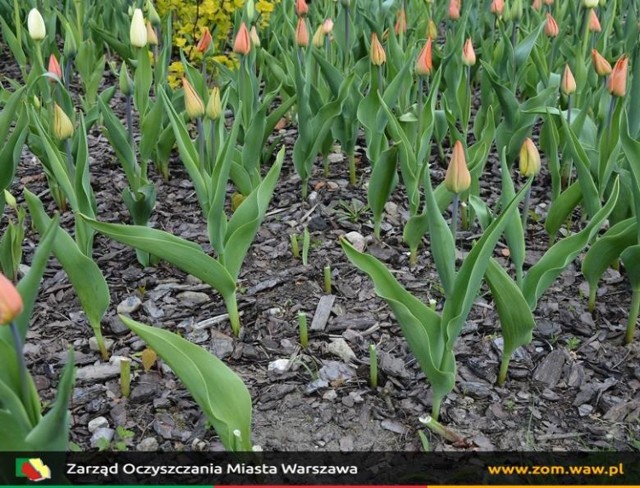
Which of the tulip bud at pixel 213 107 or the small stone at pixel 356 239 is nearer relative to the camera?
the tulip bud at pixel 213 107

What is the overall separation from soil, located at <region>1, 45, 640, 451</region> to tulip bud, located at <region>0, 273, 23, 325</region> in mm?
812

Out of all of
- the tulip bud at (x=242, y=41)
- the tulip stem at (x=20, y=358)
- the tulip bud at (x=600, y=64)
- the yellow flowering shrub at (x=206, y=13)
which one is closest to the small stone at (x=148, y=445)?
the tulip stem at (x=20, y=358)

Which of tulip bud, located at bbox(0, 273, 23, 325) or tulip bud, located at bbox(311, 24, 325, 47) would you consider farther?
tulip bud, located at bbox(311, 24, 325, 47)

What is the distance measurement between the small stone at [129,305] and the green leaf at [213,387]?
0.83m

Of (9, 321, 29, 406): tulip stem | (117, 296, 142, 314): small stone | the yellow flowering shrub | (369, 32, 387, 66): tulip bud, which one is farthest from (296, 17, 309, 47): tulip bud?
(9, 321, 29, 406): tulip stem

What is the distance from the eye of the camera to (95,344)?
2406 mm

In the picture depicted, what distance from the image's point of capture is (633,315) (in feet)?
7.57

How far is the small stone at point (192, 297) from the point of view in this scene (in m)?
2.61

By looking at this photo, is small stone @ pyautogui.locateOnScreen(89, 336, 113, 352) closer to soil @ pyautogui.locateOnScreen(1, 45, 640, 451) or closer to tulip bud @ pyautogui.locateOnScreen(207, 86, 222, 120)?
soil @ pyautogui.locateOnScreen(1, 45, 640, 451)

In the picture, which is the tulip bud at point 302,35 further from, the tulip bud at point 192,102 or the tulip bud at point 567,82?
the tulip bud at point 567,82

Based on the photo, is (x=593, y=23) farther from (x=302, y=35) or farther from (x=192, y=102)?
(x=192, y=102)

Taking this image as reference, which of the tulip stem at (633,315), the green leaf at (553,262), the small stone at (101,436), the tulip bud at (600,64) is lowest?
the small stone at (101,436)

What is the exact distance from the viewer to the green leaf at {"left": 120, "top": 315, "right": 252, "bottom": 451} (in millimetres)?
1711

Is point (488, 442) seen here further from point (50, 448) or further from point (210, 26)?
point (210, 26)
